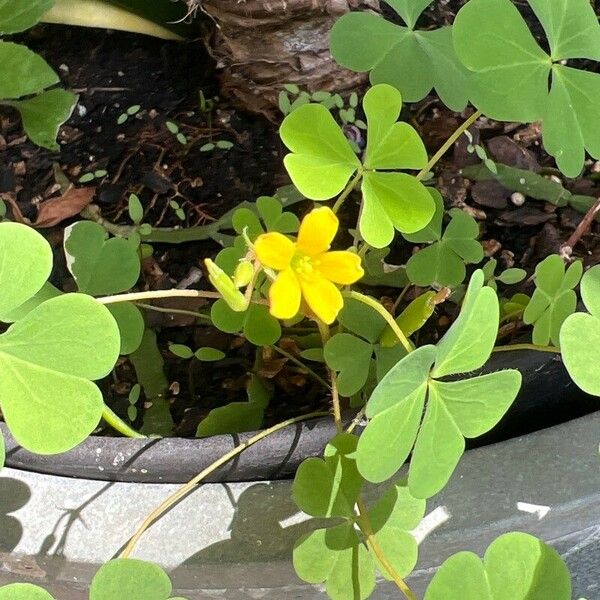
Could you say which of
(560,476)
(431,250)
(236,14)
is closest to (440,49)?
(431,250)

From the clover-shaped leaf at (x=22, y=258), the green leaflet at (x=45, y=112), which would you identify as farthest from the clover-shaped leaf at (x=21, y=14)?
the clover-shaped leaf at (x=22, y=258)

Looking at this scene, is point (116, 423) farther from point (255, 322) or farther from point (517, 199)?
point (517, 199)

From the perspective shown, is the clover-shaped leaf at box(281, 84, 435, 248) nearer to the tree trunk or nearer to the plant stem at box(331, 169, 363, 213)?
the plant stem at box(331, 169, 363, 213)

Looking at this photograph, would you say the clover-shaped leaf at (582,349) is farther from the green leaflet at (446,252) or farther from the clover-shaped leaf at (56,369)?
the clover-shaped leaf at (56,369)

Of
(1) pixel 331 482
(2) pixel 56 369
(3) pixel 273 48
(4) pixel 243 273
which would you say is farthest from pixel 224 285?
(3) pixel 273 48

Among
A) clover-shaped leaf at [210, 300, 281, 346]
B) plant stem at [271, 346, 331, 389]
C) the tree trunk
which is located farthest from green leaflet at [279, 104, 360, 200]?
the tree trunk

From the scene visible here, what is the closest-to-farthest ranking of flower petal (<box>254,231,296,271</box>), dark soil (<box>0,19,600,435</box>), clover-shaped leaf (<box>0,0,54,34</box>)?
flower petal (<box>254,231,296,271</box>), clover-shaped leaf (<box>0,0,54,34</box>), dark soil (<box>0,19,600,435</box>)

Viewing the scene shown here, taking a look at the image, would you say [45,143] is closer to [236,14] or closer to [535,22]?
[236,14]
